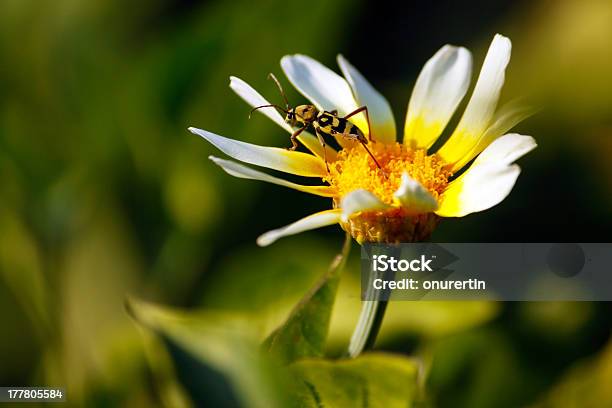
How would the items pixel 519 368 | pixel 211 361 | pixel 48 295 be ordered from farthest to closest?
1. pixel 48 295
2. pixel 519 368
3. pixel 211 361

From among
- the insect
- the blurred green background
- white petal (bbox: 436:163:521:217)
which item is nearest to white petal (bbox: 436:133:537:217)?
white petal (bbox: 436:163:521:217)

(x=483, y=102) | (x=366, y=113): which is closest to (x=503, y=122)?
(x=483, y=102)

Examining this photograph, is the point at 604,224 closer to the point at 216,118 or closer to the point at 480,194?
the point at 480,194

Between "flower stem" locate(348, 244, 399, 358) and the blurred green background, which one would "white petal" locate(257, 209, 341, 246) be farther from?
the blurred green background

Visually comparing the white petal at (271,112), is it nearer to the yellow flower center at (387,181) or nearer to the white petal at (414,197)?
the yellow flower center at (387,181)

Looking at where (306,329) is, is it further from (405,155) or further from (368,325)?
(405,155)

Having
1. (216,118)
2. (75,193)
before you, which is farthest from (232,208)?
(75,193)
